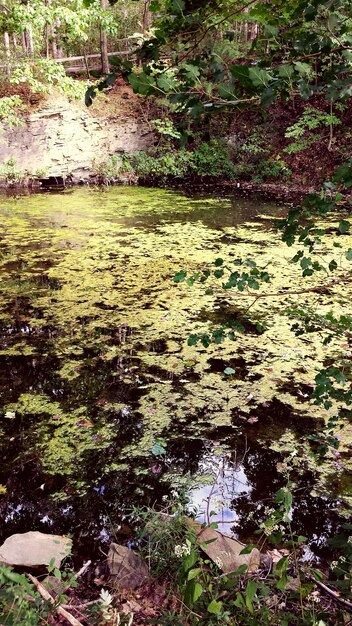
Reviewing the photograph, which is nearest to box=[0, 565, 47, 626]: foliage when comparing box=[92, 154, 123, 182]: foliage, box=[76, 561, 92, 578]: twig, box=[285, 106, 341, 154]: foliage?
box=[76, 561, 92, 578]: twig

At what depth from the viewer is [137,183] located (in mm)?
10719

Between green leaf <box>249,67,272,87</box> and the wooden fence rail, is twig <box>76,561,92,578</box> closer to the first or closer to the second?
green leaf <box>249,67,272,87</box>

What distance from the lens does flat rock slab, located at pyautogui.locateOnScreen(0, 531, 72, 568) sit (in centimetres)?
158

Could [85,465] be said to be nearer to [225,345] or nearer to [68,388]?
[68,388]

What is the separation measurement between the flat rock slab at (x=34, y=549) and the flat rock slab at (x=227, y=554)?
51 centimetres

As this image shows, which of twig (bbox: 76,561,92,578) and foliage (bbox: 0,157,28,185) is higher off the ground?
foliage (bbox: 0,157,28,185)

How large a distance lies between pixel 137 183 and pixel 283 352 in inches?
328

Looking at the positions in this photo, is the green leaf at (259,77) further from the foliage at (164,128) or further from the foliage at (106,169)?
the foliage at (164,128)

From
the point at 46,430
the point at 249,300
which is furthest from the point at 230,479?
the point at 249,300

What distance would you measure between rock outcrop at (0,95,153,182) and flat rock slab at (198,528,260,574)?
9.86 m

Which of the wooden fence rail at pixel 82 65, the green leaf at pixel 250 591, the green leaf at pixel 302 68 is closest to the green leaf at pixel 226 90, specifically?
the green leaf at pixel 302 68

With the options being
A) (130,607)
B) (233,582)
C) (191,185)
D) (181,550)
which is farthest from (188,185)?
(233,582)

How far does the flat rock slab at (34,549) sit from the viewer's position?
1.58 metres

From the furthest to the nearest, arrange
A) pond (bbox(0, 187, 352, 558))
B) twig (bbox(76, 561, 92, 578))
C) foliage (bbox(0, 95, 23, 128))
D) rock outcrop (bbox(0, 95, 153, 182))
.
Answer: rock outcrop (bbox(0, 95, 153, 182)) < foliage (bbox(0, 95, 23, 128)) < pond (bbox(0, 187, 352, 558)) < twig (bbox(76, 561, 92, 578))
